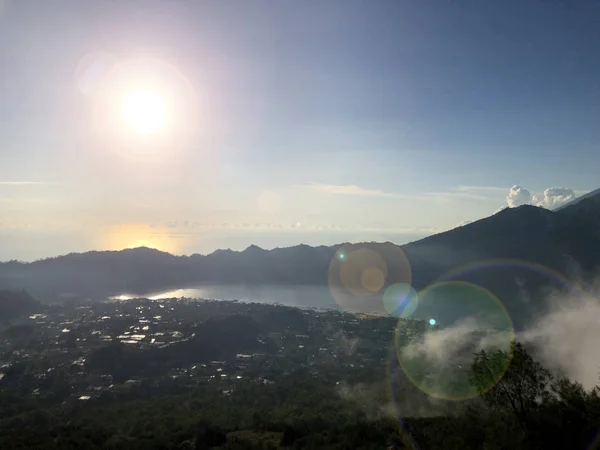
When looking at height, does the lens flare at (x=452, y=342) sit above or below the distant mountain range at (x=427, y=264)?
Answer: below

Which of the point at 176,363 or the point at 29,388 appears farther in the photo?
the point at 176,363

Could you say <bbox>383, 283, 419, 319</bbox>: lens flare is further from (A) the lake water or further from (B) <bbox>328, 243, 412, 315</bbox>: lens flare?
(A) the lake water

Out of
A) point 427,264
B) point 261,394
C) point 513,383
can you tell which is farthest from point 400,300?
point 513,383

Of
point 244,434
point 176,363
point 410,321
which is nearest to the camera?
point 244,434

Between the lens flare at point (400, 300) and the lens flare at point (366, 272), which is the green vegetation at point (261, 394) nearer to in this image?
the lens flare at point (400, 300)

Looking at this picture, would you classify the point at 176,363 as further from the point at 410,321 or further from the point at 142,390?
the point at 410,321

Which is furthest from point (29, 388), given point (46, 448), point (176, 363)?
point (46, 448)

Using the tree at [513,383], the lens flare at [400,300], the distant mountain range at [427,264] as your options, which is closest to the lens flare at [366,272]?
the lens flare at [400,300]
